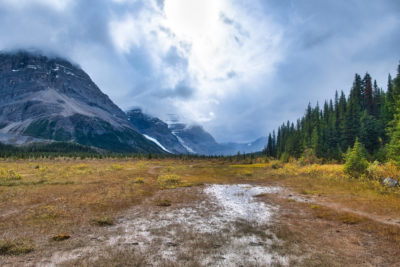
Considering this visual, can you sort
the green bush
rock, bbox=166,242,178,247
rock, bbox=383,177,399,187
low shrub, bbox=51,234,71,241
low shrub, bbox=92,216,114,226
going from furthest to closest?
1. the green bush
2. rock, bbox=383,177,399,187
3. low shrub, bbox=92,216,114,226
4. low shrub, bbox=51,234,71,241
5. rock, bbox=166,242,178,247

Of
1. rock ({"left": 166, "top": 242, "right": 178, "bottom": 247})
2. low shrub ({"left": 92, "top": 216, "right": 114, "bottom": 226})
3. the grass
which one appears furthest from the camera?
low shrub ({"left": 92, "top": 216, "right": 114, "bottom": 226})

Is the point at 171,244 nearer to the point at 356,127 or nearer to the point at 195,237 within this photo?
the point at 195,237

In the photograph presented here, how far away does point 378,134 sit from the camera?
5862 cm

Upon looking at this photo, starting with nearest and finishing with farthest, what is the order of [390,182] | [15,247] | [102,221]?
1. [15,247]
2. [102,221]
3. [390,182]

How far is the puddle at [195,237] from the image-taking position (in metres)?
8.88

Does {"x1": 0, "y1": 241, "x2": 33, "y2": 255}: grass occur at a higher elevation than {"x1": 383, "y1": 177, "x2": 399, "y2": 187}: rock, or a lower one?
lower

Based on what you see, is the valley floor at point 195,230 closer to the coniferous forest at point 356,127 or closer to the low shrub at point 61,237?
the low shrub at point 61,237


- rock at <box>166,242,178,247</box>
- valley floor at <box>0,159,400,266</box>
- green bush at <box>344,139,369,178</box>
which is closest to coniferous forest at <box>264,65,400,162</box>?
green bush at <box>344,139,369,178</box>

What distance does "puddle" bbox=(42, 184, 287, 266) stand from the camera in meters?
8.88

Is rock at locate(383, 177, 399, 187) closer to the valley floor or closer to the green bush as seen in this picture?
the valley floor

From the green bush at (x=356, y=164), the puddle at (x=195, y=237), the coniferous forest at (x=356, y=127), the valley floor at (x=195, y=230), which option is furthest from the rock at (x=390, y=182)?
the coniferous forest at (x=356, y=127)

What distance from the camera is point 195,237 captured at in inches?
445

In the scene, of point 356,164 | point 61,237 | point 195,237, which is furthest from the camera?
point 356,164

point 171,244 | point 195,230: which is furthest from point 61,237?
point 195,230
